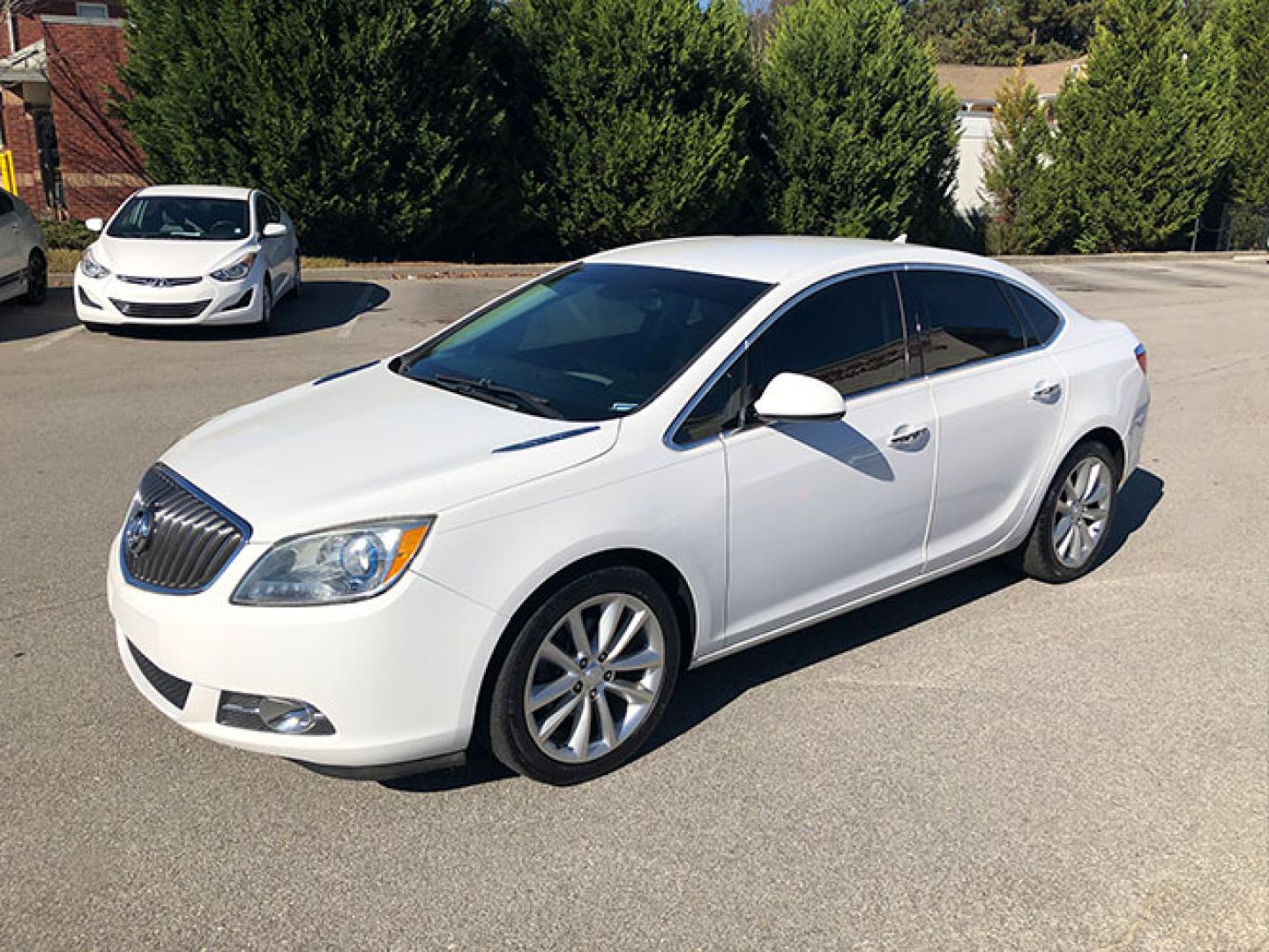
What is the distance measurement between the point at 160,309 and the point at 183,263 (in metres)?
0.56

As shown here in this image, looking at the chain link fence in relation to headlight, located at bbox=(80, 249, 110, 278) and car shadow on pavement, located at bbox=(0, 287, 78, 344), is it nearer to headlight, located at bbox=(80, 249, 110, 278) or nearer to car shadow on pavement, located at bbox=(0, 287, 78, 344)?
car shadow on pavement, located at bbox=(0, 287, 78, 344)

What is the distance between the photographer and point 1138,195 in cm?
2711

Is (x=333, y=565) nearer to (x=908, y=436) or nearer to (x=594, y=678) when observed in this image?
(x=594, y=678)

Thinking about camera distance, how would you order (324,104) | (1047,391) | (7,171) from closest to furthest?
1. (1047,391)
2. (324,104)
3. (7,171)

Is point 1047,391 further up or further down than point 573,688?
further up

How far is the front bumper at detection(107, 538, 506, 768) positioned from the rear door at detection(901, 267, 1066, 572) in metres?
2.18

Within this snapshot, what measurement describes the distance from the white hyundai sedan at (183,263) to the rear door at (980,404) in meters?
8.44

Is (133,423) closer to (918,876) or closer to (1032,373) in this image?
(1032,373)

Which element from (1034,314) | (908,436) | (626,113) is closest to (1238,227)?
Answer: (626,113)

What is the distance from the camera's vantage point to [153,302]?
431 inches

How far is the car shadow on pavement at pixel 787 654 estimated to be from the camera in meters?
3.70

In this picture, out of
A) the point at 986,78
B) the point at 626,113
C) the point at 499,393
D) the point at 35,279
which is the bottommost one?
the point at 35,279

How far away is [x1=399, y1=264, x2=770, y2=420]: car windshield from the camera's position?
3992mm

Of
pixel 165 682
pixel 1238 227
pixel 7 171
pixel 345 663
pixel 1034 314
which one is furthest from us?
pixel 1238 227
